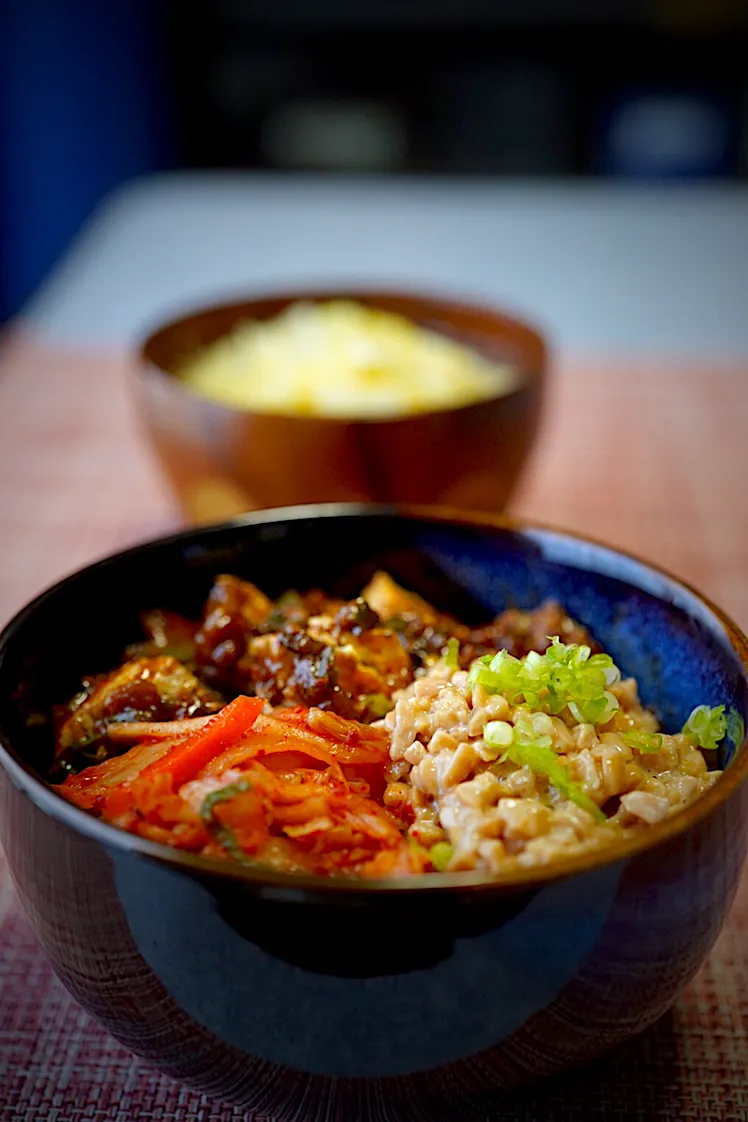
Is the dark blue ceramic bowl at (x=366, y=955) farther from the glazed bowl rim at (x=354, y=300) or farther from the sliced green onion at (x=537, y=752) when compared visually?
the glazed bowl rim at (x=354, y=300)

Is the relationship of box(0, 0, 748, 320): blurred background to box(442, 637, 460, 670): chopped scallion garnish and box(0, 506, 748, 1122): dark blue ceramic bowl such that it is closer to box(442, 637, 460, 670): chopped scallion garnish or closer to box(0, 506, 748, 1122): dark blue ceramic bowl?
box(442, 637, 460, 670): chopped scallion garnish

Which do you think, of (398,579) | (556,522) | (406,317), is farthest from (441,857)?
(406,317)

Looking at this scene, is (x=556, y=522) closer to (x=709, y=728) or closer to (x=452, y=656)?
(x=452, y=656)

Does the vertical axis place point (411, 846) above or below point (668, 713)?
above

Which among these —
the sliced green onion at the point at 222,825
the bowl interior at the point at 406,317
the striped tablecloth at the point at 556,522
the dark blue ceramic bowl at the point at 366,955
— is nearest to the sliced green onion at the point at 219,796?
the sliced green onion at the point at 222,825

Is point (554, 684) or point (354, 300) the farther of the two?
point (354, 300)

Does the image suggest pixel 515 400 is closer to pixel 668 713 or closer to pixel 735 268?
pixel 668 713

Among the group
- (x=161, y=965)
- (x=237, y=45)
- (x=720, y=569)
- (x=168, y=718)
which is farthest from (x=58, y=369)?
(x=237, y=45)
